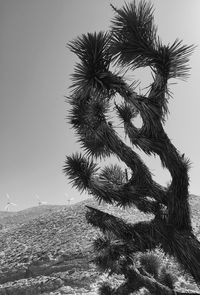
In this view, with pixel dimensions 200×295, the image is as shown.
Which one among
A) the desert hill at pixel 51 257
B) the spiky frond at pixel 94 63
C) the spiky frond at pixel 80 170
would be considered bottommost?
the desert hill at pixel 51 257

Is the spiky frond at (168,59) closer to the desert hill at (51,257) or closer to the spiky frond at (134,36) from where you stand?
the spiky frond at (134,36)

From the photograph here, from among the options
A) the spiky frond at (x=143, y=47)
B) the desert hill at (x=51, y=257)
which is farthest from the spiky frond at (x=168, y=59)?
the desert hill at (x=51, y=257)

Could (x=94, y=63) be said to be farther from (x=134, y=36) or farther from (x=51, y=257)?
(x=51, y=257)

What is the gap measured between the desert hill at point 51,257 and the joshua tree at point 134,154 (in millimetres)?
4426

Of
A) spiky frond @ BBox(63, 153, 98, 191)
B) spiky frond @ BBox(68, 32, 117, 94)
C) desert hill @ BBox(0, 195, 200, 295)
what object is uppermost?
spiky frond @ BBox(68, 32, 117, 94)

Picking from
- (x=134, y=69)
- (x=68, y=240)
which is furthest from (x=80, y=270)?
(x=134, y=69)

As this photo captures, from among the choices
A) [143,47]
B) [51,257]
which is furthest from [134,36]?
[51,257]

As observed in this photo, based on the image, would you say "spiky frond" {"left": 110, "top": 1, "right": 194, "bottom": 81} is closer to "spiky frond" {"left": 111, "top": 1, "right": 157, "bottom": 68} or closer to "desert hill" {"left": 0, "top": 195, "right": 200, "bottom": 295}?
"spiky frond" {"left": 111, "top": 1, "right": 157, "bottom": 68}

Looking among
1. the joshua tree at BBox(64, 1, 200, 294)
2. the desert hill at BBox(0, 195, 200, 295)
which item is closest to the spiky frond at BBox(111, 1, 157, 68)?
the joshua tree at BBox(64, 1, 200, 294)

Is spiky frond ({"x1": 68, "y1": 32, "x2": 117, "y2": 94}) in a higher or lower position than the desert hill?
higher

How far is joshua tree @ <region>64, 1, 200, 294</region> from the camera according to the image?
7.38 metres

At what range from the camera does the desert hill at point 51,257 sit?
50.7 feet

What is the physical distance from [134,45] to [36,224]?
2229 centimetres

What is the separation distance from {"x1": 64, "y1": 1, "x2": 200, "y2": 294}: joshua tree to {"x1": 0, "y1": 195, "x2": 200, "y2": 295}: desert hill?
4.43 metres
